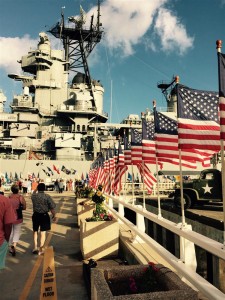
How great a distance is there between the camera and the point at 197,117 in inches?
219

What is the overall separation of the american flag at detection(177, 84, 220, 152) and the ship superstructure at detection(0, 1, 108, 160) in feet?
143

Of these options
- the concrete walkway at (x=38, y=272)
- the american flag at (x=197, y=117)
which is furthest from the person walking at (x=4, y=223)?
the american flag at (x=197, y=117)

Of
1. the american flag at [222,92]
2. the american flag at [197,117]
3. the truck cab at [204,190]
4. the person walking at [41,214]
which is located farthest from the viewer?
the truck cab at [204,190]

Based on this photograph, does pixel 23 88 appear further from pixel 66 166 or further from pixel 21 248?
pixel 21 248

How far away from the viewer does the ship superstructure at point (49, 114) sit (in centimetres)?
4909

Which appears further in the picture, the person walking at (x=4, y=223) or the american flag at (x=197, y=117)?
the american flag at (x=197, y=117)

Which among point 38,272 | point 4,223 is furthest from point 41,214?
point 4,223

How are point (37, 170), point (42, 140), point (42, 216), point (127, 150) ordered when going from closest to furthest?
point (42, 216)
point (127, 150)
point (37, 170)
point (42, 140)

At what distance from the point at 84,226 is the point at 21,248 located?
9.49ft

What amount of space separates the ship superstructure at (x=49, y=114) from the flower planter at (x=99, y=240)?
42.1 meters

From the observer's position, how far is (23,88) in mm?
57812

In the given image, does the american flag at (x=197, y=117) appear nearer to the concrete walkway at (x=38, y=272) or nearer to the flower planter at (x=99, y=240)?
the flower planter at (x=99, y=240)

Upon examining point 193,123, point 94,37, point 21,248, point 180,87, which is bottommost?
point 21,248

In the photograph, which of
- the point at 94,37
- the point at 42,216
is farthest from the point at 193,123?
the point at 94,37
